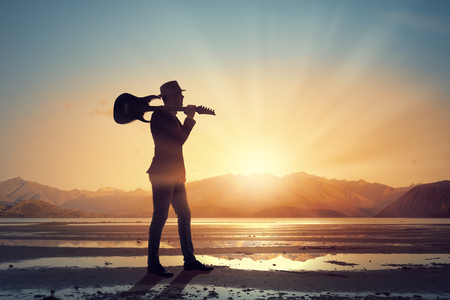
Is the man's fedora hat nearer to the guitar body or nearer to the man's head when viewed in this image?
the man's head

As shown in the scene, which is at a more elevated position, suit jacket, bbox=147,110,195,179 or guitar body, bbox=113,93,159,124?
guitar body, bbox=113,93,159,124

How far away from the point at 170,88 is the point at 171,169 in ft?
5.19

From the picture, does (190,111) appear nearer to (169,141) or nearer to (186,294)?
(169,141)

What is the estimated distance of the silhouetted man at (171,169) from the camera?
6.05m

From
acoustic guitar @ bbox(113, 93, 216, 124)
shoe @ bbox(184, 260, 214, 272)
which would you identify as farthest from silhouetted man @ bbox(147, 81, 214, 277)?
acoustic guitar @ bbox(113, 93, 216, 124)

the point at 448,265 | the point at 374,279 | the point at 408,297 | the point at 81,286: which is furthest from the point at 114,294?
the point at 448,265

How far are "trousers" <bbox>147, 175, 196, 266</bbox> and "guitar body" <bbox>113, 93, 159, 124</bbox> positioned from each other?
50.2 inches

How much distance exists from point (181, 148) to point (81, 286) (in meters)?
2.85

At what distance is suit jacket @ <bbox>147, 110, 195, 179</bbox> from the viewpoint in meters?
6.23

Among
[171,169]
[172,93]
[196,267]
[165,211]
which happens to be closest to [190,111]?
[172,93]

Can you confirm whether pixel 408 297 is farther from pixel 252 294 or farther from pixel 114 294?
pixel 114 294

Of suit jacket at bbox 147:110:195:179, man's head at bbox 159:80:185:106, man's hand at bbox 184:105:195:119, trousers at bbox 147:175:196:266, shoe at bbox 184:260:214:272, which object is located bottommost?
shoe at bbox 184:260:214:272

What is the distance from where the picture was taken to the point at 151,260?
228 inches

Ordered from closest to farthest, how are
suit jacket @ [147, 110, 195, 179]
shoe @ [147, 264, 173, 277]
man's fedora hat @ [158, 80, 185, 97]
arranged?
shoe @ [147, 264, 173, 277] < suit jacket @ [147, 110, 195, 179] < man's fedora hat @ [158, 80, 185, 97]
